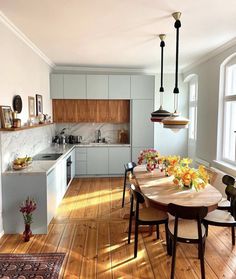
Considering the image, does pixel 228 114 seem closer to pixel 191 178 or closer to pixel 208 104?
pixel 208 104

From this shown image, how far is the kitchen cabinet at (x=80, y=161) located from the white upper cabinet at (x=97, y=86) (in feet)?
4.29

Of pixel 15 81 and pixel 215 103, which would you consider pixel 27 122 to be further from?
pixel 215 103

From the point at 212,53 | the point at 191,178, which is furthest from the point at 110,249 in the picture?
the point at 212,53

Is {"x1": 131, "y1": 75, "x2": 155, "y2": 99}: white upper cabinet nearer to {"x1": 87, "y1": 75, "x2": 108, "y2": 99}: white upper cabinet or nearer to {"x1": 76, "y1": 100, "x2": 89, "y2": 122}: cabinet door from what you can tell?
{"x1": 87, "y1": 75, "x2": 108, "y2": 99}: white upper cabinet

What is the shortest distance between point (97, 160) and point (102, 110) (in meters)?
1.24

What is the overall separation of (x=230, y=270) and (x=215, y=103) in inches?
118

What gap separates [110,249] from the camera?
10.1ft

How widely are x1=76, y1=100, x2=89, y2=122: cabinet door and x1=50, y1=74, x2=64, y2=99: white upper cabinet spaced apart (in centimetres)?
49

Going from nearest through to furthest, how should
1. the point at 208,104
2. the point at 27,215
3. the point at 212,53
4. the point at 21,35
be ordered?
the point at 27,215 < the point at 21,35 < the point at 212,53 < the point at 208,104

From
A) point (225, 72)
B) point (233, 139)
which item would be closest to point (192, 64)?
point (225, 72)

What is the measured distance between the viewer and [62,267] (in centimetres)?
269

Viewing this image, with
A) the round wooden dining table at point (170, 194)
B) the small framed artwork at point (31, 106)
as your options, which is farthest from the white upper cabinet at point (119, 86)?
the round wooden dining table at point (170, 194)

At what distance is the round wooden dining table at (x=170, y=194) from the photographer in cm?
255

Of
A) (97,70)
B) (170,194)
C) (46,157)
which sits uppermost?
(97,70)
